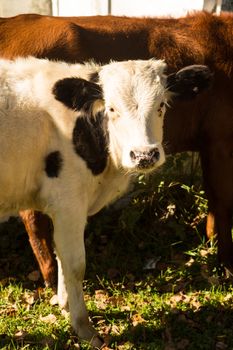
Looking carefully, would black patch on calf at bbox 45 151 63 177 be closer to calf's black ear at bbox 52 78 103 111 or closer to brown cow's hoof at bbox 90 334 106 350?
calf's black ear at bbox 52 78 103 111

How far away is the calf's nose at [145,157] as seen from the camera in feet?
12.4

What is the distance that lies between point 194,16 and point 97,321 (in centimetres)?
304

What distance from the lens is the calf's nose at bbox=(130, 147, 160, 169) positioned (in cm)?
377

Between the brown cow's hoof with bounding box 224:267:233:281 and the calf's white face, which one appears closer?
the calf's white face

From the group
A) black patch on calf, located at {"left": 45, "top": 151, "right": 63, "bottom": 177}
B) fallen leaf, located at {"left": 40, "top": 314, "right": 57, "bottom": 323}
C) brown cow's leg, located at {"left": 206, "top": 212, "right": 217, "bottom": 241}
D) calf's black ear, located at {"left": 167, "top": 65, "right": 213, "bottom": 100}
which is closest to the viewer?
black patch on calf, located at {"left": 45, "top": 151, "right": 63, "bottom": 177}

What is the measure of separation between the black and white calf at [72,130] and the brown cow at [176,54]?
0.65 metres

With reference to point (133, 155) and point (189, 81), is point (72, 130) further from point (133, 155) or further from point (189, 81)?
point (189, 81)

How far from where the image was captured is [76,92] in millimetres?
4055

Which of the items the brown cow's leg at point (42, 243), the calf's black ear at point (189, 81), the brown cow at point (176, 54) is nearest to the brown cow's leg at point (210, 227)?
the brown cow at point (176, 54)

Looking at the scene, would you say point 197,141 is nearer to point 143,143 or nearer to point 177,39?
point 177,39

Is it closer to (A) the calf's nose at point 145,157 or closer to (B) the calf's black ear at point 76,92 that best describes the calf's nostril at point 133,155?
(A) the calf's nose at point 145,157

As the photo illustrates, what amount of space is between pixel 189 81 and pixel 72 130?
1.02m

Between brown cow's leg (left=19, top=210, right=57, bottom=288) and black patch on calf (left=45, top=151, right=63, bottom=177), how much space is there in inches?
50.4

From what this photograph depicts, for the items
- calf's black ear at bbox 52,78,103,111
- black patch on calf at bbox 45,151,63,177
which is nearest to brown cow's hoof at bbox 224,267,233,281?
black patch on calf at bbox 45,151,63,177
